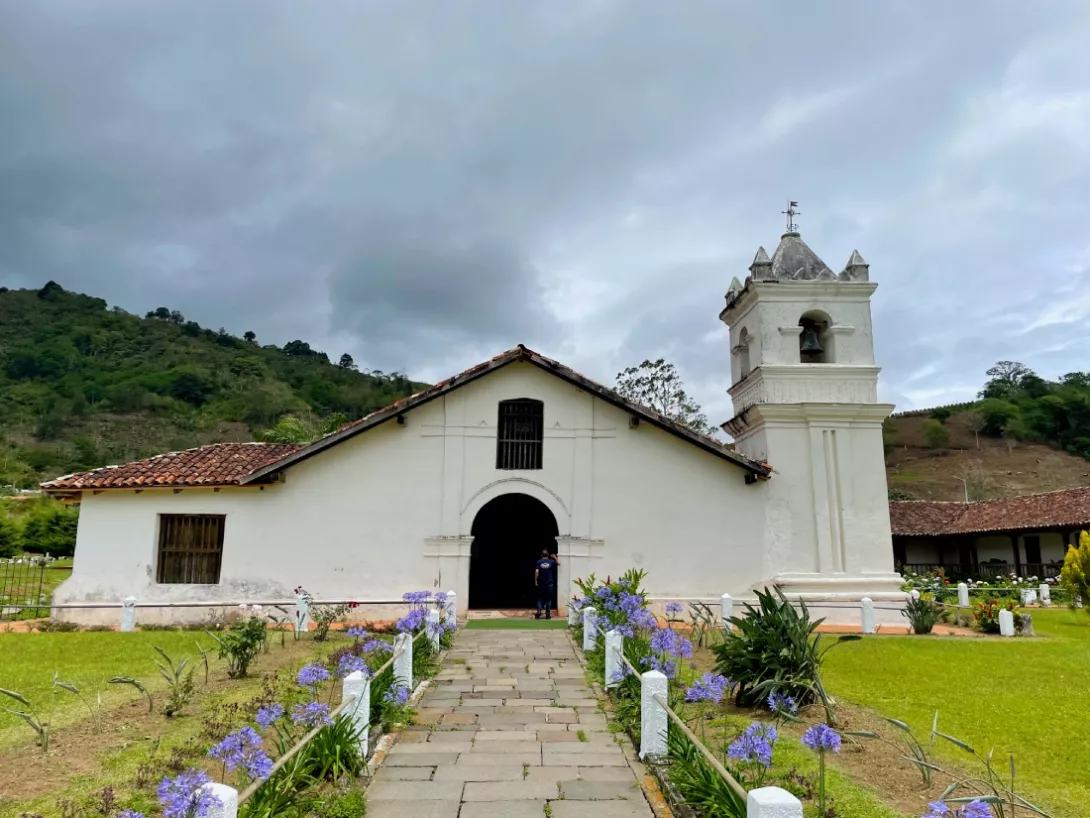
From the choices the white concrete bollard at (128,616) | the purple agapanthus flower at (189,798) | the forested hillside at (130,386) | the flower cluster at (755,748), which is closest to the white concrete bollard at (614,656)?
the flower cluster at (755,748)

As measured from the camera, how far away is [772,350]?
15477mm

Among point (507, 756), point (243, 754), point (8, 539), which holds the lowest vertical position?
point (507, 756)

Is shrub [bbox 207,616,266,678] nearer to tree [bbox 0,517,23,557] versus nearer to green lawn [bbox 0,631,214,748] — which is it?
green lawn [bbox 0,631,214,748]

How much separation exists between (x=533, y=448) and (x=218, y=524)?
632 centimetres

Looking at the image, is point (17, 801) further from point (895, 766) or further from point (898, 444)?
point (898, 444)

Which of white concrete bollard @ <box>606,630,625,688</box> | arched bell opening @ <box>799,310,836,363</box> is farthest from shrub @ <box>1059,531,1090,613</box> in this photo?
white concrete bollard @ <box>606,630,625,688</box>

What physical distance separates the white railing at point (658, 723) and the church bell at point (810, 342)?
8.44 meters

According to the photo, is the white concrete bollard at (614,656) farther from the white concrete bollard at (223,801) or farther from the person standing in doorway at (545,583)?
the person standing in doorway at (545,583)

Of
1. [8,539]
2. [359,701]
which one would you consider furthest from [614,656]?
[8,539]

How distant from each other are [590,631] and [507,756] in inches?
187

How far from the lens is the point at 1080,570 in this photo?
49.8ft

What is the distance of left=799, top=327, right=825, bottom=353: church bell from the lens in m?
15.9

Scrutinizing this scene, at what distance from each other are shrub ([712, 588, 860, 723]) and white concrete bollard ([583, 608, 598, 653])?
3023mm

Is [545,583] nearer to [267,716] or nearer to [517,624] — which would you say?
[517,624]
